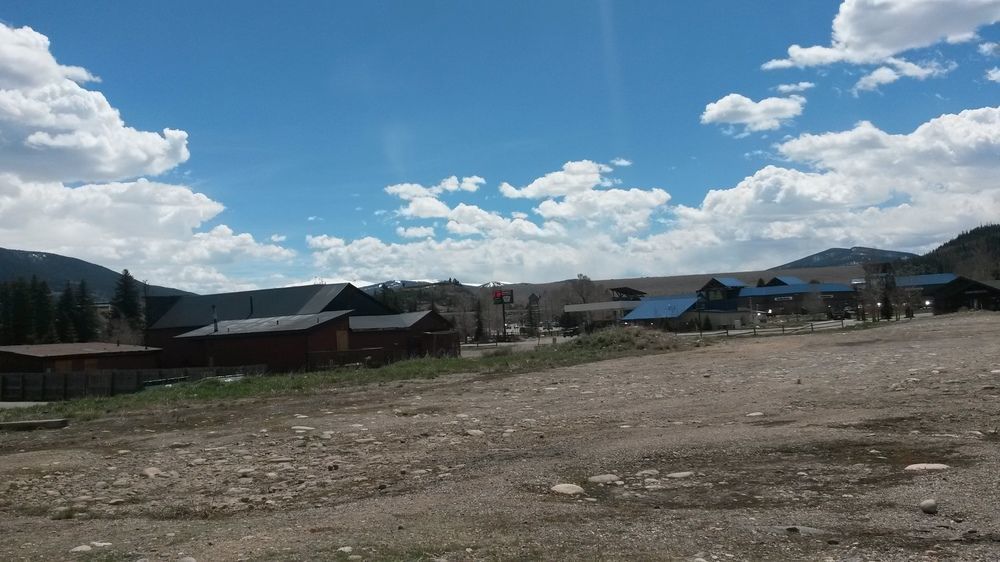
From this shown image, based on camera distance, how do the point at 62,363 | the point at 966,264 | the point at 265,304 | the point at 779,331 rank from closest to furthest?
the point at 62,363 < the point at 779,331 < the point at 265,304 < the point at 966,264

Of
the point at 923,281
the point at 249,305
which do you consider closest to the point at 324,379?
the point at 249,305

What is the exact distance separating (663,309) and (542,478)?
81506 millimetres

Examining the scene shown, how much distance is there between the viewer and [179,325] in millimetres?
77625

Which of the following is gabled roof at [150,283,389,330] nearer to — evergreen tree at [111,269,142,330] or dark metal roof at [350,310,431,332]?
dark metal roof at [350,310,431,332]

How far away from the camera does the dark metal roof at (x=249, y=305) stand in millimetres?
70938

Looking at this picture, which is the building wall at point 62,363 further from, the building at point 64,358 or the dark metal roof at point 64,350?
the dark metal roof at point 64,350

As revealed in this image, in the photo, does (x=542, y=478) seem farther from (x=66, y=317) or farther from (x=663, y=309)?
(x=66, y=317)

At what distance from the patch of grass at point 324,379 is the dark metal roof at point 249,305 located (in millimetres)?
36874

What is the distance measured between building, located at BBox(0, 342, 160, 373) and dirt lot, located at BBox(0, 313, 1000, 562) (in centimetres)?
→ 4455

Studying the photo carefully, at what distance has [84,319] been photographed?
9888 centimetres

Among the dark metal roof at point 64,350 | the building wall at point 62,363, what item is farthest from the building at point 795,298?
the building wall at point 62,363

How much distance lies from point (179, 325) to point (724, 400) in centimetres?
7261

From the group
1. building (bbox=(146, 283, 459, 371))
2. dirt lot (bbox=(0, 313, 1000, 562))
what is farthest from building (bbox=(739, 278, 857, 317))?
dirt lot (bbox=(0, 313, 1000, 562))

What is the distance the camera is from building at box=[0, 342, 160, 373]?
55.2m
